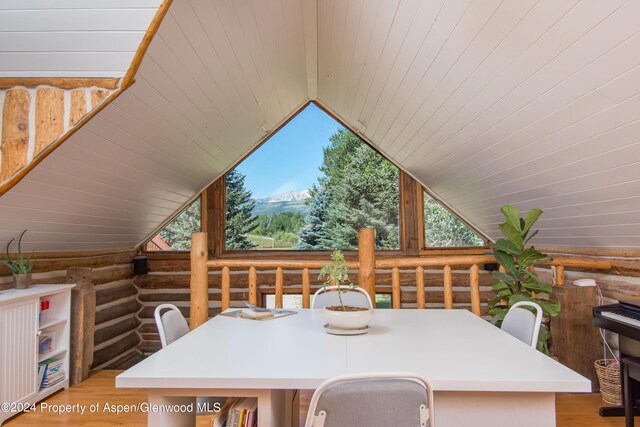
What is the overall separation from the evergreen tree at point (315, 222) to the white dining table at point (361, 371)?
435 cm

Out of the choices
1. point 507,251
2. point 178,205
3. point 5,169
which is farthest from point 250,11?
point 178,205

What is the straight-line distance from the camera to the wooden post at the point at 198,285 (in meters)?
3.38

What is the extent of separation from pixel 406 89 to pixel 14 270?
11.9 ft

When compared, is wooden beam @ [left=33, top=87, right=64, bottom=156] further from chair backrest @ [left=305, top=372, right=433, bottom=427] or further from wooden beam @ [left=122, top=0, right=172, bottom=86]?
chair backrest @ [left=305, top=372, right=433, bottom=427]

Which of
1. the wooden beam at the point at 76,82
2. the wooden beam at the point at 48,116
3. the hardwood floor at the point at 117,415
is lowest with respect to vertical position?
the hardwood floor at the point at 117,415

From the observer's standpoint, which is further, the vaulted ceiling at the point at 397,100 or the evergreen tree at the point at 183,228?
the evergreen tree at the point at 183,228

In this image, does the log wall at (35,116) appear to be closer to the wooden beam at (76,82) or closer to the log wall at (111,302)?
the wooden beam at (76,82)

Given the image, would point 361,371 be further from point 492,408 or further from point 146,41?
point 146,41

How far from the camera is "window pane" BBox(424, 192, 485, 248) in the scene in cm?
620

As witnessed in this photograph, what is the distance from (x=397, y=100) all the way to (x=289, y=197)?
106 inches

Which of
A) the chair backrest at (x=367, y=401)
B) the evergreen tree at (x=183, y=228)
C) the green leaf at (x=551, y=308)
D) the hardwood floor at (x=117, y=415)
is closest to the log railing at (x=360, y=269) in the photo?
the green leaf at (x=551, y=308)

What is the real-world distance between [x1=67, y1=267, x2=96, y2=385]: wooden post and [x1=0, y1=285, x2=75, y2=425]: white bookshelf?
3.7 inches

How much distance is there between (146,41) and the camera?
247 cm

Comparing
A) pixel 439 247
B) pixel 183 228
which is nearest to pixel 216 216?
pixel 183 228
